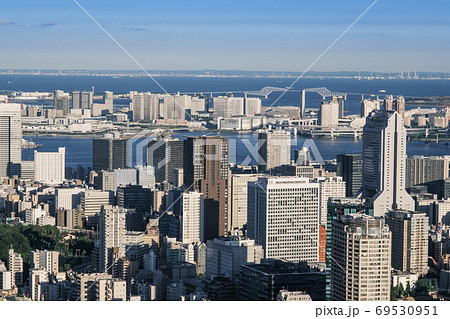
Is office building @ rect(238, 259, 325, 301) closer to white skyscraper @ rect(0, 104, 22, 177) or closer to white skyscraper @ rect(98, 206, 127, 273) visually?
white skyscraper @ rect(98, 206, 127, 273)

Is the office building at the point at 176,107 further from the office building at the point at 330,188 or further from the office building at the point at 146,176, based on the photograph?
the office building at the point at 330,188

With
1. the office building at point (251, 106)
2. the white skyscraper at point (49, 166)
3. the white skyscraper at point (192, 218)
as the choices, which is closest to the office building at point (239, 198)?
the white skyscraper at point (192, 218)

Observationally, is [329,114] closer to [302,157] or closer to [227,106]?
[302,157]

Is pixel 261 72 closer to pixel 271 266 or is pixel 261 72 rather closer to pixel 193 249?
pixel 193 249

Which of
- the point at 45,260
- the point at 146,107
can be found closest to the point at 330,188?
the point at 45,260
